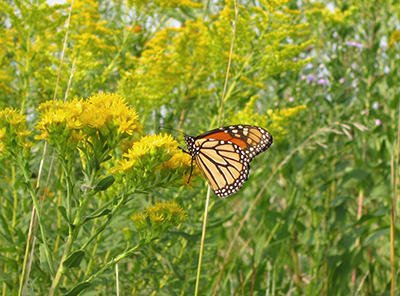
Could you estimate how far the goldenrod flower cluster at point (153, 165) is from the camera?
5.18ft

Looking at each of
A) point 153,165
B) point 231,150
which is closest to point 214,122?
point 231,150

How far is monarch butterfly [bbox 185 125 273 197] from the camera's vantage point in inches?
100

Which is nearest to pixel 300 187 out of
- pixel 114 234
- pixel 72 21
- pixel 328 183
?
pixel 328 183

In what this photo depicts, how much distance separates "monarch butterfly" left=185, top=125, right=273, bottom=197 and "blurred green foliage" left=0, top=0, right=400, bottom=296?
0.20 meters

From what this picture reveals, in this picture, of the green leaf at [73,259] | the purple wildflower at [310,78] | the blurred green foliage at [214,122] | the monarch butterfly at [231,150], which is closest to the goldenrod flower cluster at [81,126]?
the blurred green foliage at [214,122]

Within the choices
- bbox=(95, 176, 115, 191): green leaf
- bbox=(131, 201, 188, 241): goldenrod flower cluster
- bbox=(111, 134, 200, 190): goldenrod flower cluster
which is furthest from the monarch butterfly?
bbox=(95, 176, 115, 191): green leaf

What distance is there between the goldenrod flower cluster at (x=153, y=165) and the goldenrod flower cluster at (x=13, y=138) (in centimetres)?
37

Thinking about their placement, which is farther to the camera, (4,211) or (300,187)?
(300,187)

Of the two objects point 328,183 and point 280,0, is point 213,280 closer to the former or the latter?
point 328,183

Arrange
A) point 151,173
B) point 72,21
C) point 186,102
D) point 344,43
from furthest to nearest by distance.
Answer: point 344,43, point 186,102, point 72,21, point 151,173

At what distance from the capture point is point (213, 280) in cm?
304

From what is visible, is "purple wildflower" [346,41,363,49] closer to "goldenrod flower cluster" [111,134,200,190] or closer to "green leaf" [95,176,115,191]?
"goldenrod flower cluster" [111,134,200,190]

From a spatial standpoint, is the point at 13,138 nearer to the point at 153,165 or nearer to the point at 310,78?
the point at 153,165

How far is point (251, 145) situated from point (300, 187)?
144 cm
